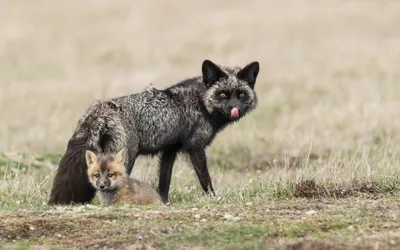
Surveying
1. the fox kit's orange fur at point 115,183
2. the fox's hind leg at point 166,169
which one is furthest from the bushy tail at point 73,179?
the fox's hind leg at point 166,169

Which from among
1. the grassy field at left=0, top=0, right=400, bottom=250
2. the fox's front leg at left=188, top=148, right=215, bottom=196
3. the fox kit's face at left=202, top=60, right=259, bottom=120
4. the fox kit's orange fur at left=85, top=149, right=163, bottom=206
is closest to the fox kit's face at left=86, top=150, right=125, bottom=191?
the fox kit's orange fur at left=85, top=149, right=163, bottom=206

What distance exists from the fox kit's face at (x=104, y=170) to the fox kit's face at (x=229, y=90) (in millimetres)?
1878

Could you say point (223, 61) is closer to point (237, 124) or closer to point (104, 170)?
point (237, 124)

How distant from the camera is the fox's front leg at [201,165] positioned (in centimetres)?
1203

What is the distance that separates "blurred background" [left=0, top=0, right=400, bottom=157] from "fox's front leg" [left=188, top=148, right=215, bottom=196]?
4.15 metres

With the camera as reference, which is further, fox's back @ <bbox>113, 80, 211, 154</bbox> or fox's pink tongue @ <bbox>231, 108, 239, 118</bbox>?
fox's pink tongue @ <bbox>231, 108, 239, 118</bbox>

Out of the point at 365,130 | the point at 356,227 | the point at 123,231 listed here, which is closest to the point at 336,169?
the point at 356,227

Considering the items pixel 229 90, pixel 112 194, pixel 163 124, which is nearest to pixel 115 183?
pixel 112 194

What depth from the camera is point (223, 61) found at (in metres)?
26.0

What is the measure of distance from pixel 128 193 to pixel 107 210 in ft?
4.38

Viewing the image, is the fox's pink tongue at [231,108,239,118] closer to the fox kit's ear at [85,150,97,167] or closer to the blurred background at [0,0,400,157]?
the fox kit's ear at [85,150,97,167]

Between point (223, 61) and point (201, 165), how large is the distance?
14.2 metres

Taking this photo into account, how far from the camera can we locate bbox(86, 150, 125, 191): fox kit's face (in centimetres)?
1066

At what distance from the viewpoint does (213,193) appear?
464 inches
